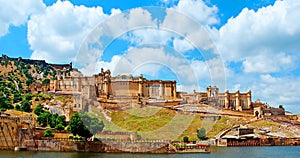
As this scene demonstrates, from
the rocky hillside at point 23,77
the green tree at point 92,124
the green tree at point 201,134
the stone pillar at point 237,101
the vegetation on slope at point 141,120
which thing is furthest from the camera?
the rocky hillside at point 23,77

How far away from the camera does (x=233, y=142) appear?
6538 centimetres

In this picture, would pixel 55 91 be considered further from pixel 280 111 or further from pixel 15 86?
pixel 280 111

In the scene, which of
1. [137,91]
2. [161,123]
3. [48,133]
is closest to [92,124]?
[48,133]

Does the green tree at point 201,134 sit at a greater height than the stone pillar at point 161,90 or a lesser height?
lesser

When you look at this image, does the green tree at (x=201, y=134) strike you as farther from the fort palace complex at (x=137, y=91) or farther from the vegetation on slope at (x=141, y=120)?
the fort palace complex at (x=137, y=91)

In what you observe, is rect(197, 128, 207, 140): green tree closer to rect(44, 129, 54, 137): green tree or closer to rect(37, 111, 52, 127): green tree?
rect(44, 129, 54, 137): green tree

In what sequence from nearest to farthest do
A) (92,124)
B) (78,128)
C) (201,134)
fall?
1. (78,128)
2. (92,124)
3. (201,134)

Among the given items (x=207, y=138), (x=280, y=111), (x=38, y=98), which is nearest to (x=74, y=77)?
(x=38, y=98)

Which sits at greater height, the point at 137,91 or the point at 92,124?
the point at 137,91

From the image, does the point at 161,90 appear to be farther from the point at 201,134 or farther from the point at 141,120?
the point at 201,134

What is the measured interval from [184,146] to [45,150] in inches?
741

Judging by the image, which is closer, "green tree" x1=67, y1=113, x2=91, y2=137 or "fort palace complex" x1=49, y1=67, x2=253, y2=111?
"green tree" x1=67, y1=113, x2=91, y2=137

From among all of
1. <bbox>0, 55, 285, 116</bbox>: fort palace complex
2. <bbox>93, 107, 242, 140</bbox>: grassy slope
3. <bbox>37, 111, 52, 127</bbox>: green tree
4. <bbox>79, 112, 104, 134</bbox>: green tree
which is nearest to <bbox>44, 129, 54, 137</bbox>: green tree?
<bbox>79, 112, 104, 134</bbox>: green tree

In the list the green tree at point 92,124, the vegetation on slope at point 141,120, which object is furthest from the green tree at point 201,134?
the green tree at point 92,124
